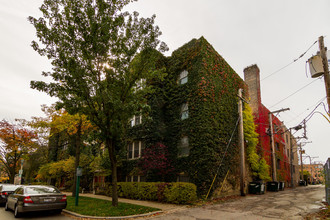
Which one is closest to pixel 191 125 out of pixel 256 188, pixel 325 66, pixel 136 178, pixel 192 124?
pixel 192 124

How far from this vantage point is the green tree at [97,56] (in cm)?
1072

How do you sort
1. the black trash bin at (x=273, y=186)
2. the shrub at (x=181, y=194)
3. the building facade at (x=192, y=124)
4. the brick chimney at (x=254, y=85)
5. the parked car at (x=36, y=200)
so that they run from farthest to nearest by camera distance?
the brick chimney at (x=254, y=85)
the black trash bin at (x=273, y=186)
the building facade at (x=192, y=124)
the shrub at (x=181, y=194)
the parked car at (x=36, y=200)

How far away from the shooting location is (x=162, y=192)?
13414mm

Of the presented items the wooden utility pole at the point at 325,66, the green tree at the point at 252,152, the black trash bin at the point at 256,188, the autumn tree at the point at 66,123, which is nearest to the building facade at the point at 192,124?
the black trash bin at the point at 256,188

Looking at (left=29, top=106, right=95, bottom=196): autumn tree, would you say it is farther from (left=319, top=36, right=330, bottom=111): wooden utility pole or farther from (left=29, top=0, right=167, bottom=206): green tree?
(left=319, top=36, right=330, bottom=111): wooden utility pole

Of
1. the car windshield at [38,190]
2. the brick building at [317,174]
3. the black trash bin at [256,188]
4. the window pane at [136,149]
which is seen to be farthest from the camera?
the window pane at [136,149]

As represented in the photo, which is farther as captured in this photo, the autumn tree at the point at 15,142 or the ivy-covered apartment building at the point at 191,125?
the autumn tree at the point at 15,142

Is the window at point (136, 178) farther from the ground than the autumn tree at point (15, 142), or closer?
closer

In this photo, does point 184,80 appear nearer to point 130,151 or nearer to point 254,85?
point 130,151

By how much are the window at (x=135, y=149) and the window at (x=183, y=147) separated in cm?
385

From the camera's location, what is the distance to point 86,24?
36.0ft

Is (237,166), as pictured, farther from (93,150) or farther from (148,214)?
(93,150)

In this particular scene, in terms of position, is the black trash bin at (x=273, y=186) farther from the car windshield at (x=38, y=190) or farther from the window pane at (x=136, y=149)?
the car windshield at (x=38, y=190)

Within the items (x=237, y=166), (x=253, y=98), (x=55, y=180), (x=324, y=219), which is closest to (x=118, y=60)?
(x=324, y=219)
